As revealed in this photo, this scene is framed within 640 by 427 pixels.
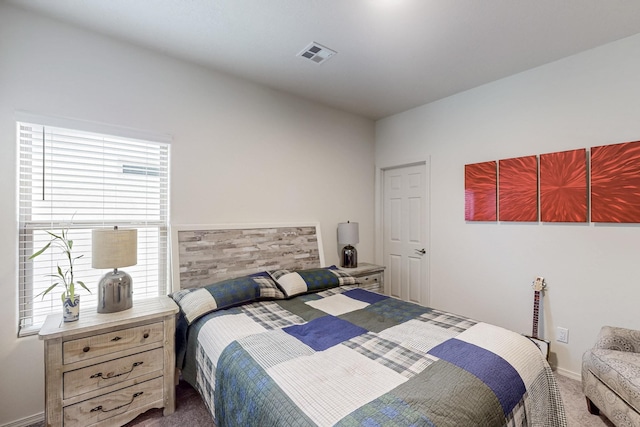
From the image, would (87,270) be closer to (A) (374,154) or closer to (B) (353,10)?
(B) (353,10)

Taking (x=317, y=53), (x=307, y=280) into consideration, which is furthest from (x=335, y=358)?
(x=317, y=53)

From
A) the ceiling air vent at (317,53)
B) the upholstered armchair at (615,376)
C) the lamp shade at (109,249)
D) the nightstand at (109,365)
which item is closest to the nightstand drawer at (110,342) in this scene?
the nightstand at (109,365)

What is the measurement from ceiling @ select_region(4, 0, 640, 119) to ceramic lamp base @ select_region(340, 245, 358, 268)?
1956mm

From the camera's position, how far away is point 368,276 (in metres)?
3.47

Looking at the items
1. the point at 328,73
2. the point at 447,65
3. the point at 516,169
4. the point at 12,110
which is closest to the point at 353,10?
the point at 328,73

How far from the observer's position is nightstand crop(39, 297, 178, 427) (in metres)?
1.58

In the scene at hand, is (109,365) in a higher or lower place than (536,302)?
lower

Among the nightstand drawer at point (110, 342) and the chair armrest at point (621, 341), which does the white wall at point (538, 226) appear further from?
the nightstand drawer at point (110, 342)

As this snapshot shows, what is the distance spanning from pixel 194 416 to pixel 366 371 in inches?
54.6

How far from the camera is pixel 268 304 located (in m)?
2.29

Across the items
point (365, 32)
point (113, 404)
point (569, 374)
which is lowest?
point (569, 374)

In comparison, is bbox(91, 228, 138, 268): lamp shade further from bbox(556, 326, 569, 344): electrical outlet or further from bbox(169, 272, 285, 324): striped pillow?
bbox(556, 326, 569, 344): electrical outlet

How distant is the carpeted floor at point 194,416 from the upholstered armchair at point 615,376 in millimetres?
86

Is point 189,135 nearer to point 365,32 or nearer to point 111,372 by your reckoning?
point 365,32
